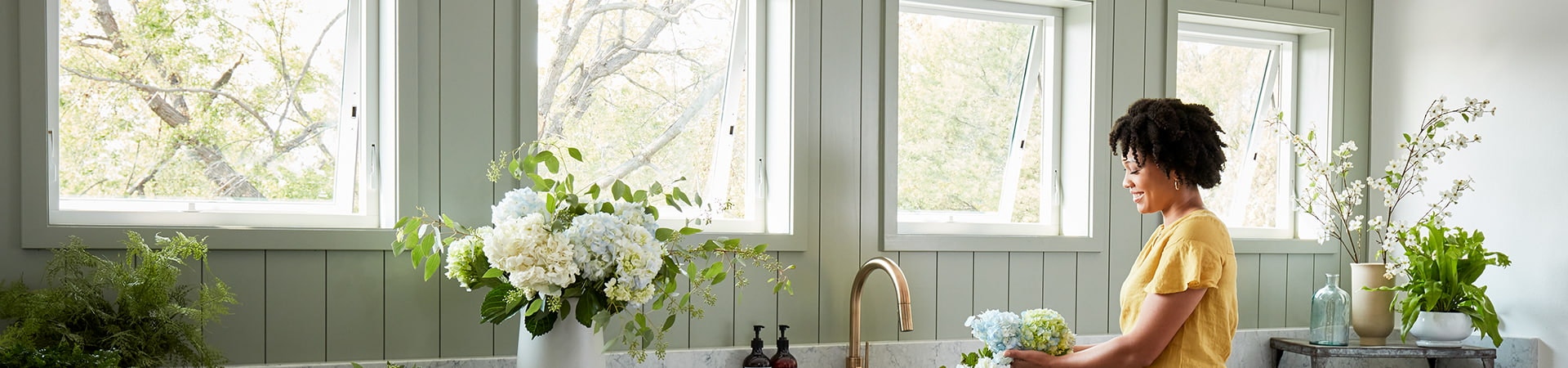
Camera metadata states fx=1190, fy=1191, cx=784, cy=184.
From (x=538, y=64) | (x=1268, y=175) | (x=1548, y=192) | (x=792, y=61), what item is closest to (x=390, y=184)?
(x=538, y=64)

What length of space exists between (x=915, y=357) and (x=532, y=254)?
3.70 ft

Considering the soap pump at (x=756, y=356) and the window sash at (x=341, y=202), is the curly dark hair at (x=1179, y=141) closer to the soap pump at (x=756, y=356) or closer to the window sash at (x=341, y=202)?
the soap pump at (x=756, y=356)

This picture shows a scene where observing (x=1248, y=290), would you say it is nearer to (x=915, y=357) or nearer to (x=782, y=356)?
(x=915, y=357)

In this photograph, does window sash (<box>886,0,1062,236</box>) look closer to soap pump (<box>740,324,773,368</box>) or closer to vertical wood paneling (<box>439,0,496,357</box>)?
soap pump (<box>740,324,773,368</box>)

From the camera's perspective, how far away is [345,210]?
2377mm

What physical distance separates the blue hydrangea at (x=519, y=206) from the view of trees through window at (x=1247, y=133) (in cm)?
201

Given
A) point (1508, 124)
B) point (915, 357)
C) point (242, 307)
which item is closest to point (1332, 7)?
point (1508, 124)

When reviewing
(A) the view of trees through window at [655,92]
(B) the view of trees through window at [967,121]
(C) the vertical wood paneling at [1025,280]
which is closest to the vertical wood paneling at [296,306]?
(A) the view of trees through window at [655,92]

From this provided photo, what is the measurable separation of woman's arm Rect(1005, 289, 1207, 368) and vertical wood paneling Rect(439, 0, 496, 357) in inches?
42.9

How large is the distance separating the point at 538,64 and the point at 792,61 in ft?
1.81

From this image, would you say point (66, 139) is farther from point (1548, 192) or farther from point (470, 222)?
point (1548, 192)

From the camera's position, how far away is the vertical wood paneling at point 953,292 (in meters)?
2.80

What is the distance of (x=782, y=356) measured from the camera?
251cm

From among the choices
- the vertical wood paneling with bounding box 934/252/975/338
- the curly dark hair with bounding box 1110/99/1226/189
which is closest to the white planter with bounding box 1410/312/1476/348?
the vertical wood paneling with bounding box 934/252/975/338
